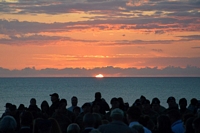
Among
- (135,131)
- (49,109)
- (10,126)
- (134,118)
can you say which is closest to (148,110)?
(49,109)

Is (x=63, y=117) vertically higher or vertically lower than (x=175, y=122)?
higher

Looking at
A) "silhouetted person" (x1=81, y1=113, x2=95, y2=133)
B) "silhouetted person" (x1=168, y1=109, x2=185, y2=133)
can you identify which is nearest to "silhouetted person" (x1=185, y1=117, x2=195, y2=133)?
"silhouetted person" (x1=168, y1=109, x2=185, y2=133)

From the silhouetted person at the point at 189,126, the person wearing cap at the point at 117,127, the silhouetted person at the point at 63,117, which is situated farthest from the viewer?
the silhouetted person at the point at 63,117

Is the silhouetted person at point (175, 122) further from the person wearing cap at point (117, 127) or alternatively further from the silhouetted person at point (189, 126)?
the person wearing cap at point (117, 127)

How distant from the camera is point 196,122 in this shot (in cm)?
930

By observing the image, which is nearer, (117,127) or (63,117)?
(117,127)

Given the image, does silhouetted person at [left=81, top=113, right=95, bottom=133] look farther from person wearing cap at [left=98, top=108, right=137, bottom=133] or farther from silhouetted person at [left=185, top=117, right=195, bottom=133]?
silhouetted person at [left=185, top=117, right=195, bottom=133]

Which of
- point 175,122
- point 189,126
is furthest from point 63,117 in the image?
point 189,126

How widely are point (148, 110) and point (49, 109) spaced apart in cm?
290

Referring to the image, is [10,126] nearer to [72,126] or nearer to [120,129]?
[72,126]

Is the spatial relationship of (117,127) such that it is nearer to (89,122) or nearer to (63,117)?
(89,122)

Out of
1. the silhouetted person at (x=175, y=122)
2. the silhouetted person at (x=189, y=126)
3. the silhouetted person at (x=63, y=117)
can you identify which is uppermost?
the silhouetted person at (x=63, y=117)

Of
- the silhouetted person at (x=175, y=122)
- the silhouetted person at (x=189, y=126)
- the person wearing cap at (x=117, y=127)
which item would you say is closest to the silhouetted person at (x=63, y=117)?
the silhouetted person at (x=175, y=122)

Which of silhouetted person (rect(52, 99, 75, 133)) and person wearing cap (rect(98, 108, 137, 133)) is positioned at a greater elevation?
silhouetted person (rect(52, 99, 75, 133))
